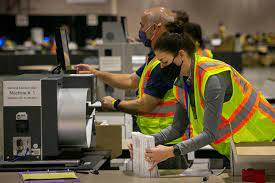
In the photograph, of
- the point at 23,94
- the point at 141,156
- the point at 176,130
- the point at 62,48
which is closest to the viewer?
the point at 141,156

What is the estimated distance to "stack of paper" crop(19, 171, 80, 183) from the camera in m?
3.06

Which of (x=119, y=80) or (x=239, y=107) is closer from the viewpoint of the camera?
(x=239, y=107)

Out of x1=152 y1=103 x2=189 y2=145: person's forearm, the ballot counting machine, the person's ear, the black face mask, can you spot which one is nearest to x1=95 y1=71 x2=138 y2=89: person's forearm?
the black face mask

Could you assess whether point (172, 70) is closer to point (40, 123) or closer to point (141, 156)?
point (141, 156)

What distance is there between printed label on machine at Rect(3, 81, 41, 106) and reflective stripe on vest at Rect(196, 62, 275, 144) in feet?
2.67

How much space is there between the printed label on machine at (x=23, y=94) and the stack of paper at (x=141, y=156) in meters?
0.54

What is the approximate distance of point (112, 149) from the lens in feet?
13.1

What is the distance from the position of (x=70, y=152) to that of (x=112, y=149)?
487 millimetres

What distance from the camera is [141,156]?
10.5 ft

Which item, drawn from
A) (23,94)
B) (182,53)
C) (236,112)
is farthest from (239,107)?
(23,94)

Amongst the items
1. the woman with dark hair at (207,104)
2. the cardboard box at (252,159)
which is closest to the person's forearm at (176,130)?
the woman with dark hair at (207,104)

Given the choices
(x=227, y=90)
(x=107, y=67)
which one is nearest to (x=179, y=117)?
(x=227, y=90)

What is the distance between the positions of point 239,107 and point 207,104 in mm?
305

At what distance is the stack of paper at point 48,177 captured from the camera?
3.06 metres
